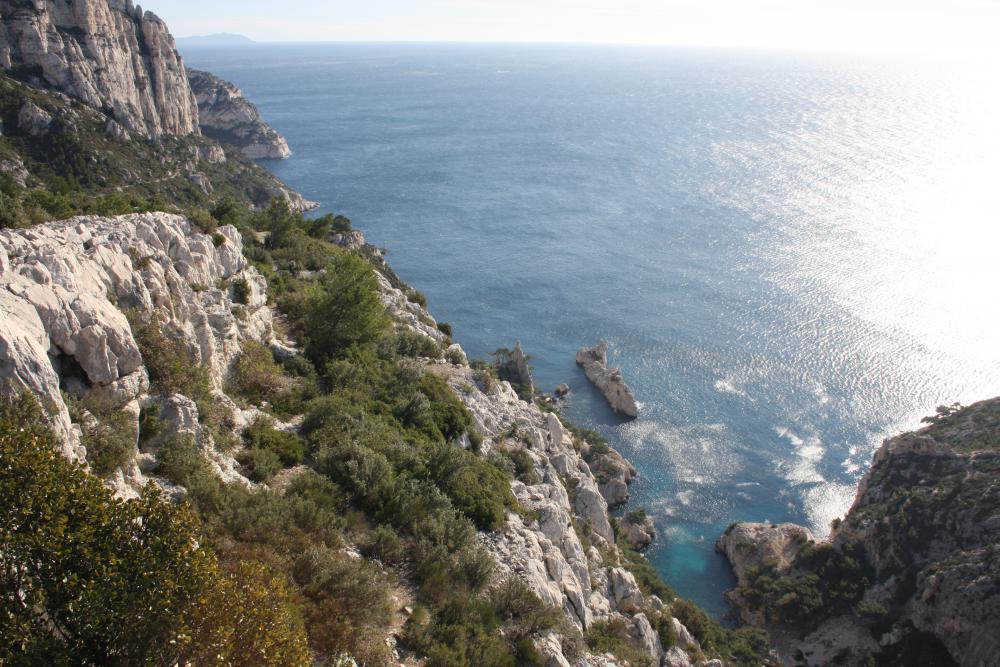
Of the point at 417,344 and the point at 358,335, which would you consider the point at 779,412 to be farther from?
the point at 358,335

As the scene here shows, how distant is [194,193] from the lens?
9562cm

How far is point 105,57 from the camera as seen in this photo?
95938mm

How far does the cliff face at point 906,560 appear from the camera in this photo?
110ft

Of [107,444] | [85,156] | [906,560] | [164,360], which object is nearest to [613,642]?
[107,444]

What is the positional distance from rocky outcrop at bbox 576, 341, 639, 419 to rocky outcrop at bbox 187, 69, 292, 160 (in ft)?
358

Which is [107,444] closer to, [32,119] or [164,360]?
[164,360]

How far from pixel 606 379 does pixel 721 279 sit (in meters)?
33.2

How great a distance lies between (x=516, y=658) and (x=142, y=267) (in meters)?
15.6

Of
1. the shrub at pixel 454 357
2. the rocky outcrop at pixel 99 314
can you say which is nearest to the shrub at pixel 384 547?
the rocky outcrop at pixel 99 314

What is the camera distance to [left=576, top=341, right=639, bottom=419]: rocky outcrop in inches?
2447

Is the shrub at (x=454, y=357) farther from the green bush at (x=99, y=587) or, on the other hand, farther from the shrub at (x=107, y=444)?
the green bush at (x=99, y=587)

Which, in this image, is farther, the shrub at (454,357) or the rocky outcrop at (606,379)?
the rocky outcrop at (606,379)

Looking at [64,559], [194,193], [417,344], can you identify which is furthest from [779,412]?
[194,193]

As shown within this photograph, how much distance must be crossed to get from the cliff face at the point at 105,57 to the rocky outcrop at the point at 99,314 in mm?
87411
